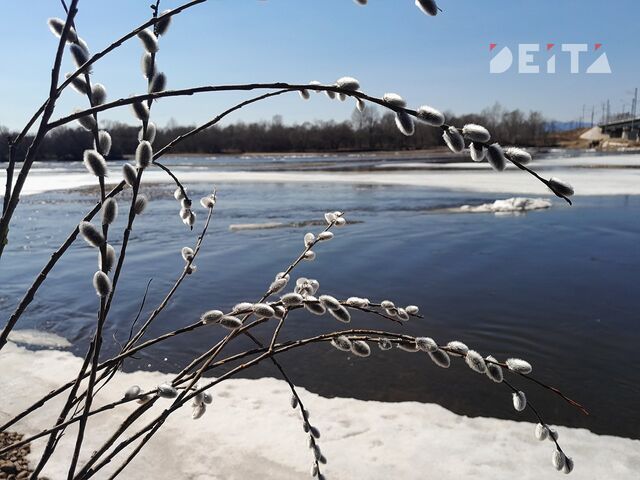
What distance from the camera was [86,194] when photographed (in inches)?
850

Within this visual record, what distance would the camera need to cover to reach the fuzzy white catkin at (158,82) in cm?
85

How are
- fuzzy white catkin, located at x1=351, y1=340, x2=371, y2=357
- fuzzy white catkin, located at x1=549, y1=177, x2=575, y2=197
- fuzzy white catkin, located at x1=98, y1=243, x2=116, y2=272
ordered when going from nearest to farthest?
1. fuzzy white catkin, located at x1=549, y1=177, x2=575, y2=197
2. fuzzy white catkin, located at x1=98, y1=243, x2=116, y2=272
3. fuzzy white catkin, located at x1=351, y1=340, x2=371, y2=357

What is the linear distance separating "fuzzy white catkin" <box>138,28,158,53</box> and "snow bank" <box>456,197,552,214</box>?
1368cm

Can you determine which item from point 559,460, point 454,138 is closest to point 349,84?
point 454,138

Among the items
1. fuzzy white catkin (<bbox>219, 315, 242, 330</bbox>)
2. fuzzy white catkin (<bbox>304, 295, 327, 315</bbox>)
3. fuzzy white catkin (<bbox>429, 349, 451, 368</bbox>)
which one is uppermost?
fuzzy white catkin (<bbox>304, 295, 327, 315</bbox>)

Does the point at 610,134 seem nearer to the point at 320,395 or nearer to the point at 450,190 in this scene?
the point at 450,190

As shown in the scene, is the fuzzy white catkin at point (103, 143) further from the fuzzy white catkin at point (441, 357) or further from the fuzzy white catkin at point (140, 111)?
the fuzzy white catkin at point (441, 357)

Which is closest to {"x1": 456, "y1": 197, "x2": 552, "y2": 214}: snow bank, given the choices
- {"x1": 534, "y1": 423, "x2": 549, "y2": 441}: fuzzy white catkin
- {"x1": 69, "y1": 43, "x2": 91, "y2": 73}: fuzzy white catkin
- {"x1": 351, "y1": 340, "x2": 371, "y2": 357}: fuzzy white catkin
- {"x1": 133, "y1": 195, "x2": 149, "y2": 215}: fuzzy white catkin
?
{"x1": 534, "y1": 423, "x2": 549, "y2": 441}: fuzzy white catkin

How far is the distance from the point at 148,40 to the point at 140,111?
11 cm

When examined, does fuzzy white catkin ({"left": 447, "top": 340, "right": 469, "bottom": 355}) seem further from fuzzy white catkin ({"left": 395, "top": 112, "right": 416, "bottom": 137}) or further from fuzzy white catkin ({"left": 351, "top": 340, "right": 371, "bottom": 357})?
fuzzy white catkin ({"left": 395, "top": 112, "right": 416, "bottom": 137})

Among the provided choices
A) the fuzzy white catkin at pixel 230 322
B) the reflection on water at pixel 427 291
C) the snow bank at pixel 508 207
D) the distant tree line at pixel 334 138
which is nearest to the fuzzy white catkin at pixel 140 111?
the fuzzy white catkin at pixel 230 322

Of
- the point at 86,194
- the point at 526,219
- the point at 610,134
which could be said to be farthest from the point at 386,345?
the point at 610,134

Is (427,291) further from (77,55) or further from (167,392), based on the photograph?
(77,55)

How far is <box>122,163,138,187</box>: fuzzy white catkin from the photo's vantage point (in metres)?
0.81
